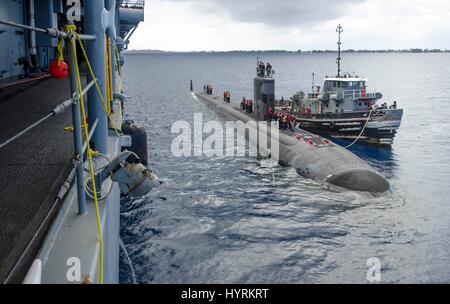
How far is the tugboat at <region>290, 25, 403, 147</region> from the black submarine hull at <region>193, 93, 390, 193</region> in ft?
24.6

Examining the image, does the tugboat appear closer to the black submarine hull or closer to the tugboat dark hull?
the tugboat dark hull

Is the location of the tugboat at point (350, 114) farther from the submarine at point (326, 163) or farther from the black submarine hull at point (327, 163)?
the black submarine hull at point (327, 163)

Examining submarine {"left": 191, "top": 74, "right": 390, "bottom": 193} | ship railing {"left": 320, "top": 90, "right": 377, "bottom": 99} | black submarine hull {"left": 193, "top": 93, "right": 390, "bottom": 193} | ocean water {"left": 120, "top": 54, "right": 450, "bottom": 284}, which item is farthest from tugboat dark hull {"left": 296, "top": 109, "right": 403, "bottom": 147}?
black submarine hull {"left": 193, "top": 93, "right": 390, "bottom": 193}

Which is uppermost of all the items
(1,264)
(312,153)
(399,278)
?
(1,264)

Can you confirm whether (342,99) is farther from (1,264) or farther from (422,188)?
(1,264)

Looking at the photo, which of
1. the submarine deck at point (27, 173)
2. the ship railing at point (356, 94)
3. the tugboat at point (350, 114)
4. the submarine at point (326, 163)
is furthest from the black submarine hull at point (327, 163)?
the submarine deck at point (27, 173)

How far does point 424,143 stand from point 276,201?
90.8ft

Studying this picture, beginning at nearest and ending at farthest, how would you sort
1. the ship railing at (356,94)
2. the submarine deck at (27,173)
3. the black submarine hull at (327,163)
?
the submarine deck at (27,173) → the black submarine hull at (327,163) → the ship railing at (356,94)

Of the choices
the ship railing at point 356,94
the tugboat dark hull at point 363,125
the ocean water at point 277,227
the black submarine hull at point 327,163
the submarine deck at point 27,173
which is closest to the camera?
the submarine deck at point 27,173

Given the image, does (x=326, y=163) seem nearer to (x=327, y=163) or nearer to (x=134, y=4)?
(x=327, y=163)

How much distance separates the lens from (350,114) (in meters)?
42.0

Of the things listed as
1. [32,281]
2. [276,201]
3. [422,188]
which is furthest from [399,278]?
[32,281]

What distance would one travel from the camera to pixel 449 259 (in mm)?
19250

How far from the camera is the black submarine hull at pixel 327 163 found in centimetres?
2634
